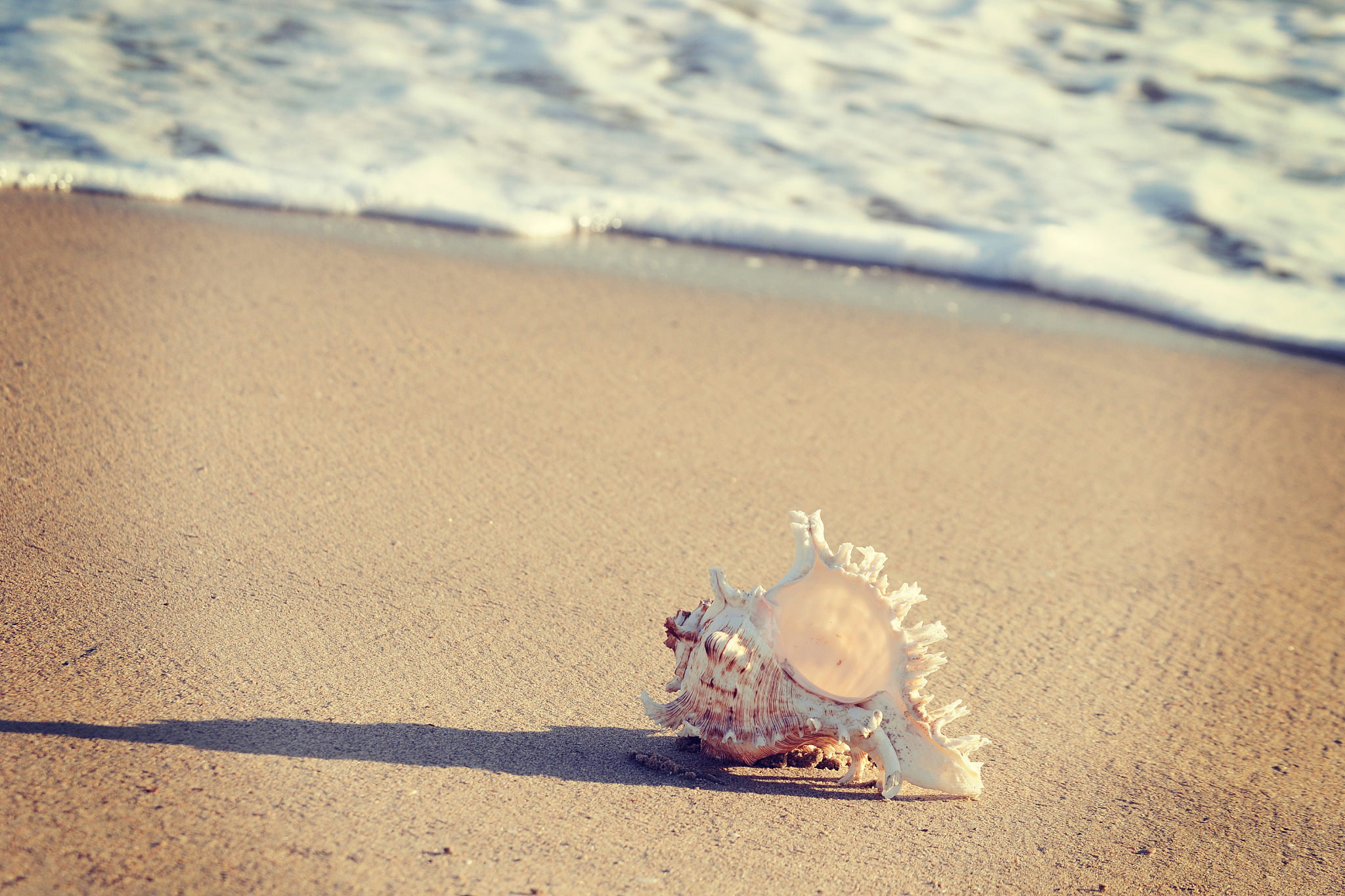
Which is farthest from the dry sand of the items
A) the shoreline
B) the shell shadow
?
the shoreline

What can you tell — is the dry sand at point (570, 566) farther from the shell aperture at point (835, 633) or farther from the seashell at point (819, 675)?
the shell aperture at point (835, 633)

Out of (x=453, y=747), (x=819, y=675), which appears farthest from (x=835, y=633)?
(x=453, y=747)

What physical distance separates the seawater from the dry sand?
72cm

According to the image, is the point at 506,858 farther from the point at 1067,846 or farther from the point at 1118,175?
the point at 1118,175

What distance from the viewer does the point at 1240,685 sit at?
2.35 metres

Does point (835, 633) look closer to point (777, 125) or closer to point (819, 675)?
point (819, 675)

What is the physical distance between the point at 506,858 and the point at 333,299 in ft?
8.18

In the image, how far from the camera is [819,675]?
1804 millimetres

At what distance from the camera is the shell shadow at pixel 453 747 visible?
1.73 m

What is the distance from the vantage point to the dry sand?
1652mm

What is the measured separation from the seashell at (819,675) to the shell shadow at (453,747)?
0.18ft

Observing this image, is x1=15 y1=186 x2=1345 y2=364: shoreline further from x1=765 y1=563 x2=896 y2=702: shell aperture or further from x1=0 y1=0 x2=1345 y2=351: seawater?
x1=765 y1=563 x2=896 y2=702: shell aperture

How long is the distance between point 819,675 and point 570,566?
31.5 inches

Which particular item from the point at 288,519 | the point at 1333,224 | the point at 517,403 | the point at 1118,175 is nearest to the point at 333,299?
the point at 517,403
